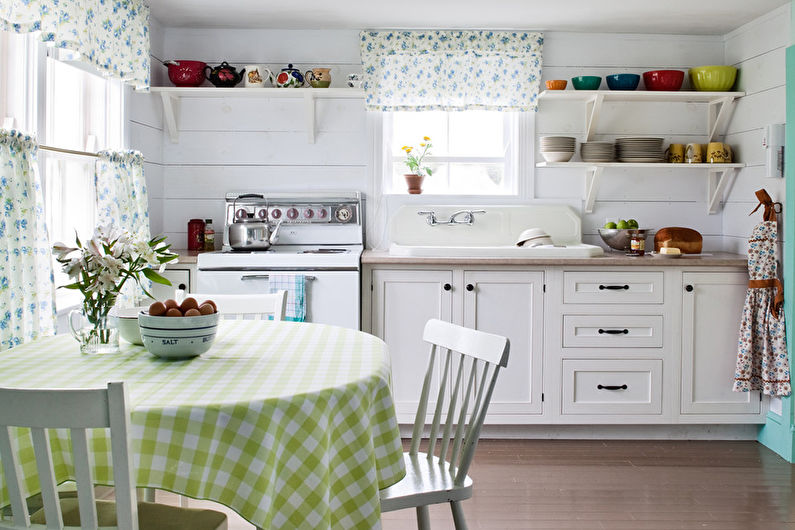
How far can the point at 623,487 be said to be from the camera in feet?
11.1

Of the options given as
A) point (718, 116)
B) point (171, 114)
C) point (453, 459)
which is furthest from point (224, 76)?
Result: point (453, 459)

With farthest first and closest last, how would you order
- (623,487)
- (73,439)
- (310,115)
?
1. (310,115)
2. (623,487)
3. (73,439)

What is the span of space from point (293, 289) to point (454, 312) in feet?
2.69

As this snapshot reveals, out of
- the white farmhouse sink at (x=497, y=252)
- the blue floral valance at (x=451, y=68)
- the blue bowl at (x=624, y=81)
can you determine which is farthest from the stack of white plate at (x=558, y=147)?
the white farmhouse sink at (x=497, y=252)

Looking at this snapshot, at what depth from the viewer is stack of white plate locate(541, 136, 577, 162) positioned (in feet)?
14.1

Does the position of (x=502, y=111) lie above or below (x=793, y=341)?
above

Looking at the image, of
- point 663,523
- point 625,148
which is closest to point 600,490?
point 663,523

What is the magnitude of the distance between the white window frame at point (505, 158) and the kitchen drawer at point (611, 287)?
2.50 feet

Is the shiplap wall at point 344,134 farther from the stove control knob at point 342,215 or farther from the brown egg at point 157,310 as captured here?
the brown egg at point 157,310

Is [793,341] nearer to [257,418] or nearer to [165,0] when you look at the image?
[257,418]

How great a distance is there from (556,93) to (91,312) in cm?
290

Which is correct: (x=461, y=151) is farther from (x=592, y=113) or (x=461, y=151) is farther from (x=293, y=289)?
(x=293, y=289)

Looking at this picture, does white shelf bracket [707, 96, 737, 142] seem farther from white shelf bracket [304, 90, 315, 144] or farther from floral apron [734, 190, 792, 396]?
white shelf bracket [304, 90, 315, 144]

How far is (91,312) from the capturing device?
2061 millimetres
